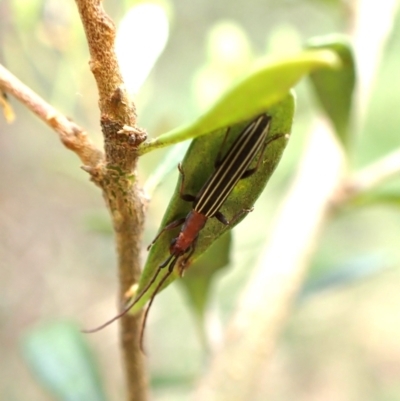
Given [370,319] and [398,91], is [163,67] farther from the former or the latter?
[370,319]

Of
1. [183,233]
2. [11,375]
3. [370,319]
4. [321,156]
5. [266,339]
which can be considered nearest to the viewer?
[183,233]

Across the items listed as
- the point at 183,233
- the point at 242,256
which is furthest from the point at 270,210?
the point at 183,233

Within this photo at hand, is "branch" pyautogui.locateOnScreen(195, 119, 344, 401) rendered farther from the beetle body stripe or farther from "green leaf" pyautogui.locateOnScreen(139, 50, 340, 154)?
"green leaf" pyautogui.locateOnScreen(139, 50, 340, 154)

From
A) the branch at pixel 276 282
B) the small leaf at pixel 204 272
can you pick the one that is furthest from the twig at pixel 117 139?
the branch at pixel 276 282

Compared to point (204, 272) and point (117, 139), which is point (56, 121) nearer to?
point (117, 139)

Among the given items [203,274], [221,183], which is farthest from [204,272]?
[221,183]

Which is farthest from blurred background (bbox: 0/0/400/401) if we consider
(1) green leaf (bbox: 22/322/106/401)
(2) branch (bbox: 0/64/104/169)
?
(2) branch (bbox: 0/64/104/169)
